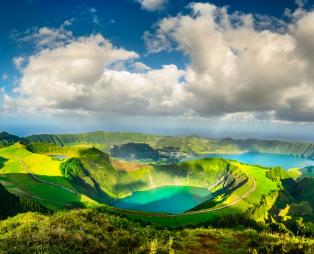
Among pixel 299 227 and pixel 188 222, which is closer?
pixel 299 227

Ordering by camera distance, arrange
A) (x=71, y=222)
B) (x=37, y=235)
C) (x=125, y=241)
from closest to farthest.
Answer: (x=37, y=235) → (x=125, y=241) → (x=71, y=222)

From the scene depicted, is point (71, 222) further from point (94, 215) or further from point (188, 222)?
point (188, 222)

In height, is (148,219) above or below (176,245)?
below

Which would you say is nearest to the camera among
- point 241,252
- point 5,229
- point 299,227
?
point 241,252

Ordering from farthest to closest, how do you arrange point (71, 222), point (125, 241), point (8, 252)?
point (71, 222)
point (125, 241)
point (8, 252)

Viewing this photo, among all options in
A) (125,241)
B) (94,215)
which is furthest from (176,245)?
(94,215)

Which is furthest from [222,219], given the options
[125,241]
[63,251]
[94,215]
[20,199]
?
[63,251]

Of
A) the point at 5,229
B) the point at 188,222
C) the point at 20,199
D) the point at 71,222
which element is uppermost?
the point at 71,222

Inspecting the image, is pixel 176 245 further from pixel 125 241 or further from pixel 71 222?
pixel 71 222

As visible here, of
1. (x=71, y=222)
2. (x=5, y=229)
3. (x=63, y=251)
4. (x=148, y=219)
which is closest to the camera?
(x=63, y=251)
